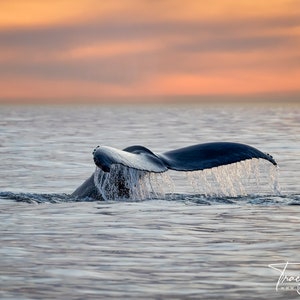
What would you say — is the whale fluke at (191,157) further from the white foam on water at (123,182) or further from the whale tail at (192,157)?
the white foam on water at (123,182)

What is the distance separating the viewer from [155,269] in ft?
26.7

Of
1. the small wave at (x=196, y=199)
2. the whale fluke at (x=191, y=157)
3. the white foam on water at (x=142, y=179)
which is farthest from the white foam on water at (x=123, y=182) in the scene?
the whale fluke at (x=191, y=157)

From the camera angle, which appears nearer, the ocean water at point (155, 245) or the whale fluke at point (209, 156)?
the ocean water at point (155, 245)

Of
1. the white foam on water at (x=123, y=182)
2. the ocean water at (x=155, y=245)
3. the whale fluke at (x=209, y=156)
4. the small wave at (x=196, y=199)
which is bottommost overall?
the small wave at (x=196, y=199)

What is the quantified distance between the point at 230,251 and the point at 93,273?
1512mm

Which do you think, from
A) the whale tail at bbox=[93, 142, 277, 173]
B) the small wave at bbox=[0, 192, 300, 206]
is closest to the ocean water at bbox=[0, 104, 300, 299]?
the small wave at bbox=[0, 192, 300, 206]

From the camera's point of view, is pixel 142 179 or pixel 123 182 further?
pixel 123 182

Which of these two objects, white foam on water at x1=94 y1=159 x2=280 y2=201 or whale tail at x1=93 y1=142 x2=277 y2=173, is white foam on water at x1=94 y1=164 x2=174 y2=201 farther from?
whale tail at x1=93 y1=142 x2=277 y2=173

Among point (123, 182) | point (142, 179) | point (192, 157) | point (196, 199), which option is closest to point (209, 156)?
point (192, 157)

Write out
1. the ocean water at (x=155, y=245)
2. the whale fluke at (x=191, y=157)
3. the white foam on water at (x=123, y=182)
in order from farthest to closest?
the white foam on water at (x=123, y=182) < the whale fluke at (x=191, y=157) < the ocean water at (x=155, y=245)

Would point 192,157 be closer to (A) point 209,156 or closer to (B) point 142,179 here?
(A) point 209,156

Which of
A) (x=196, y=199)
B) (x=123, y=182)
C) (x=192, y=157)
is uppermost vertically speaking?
(x=192, y=157)

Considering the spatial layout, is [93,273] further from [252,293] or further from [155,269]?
[252,293]

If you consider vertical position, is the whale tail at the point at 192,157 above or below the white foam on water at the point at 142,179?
above
